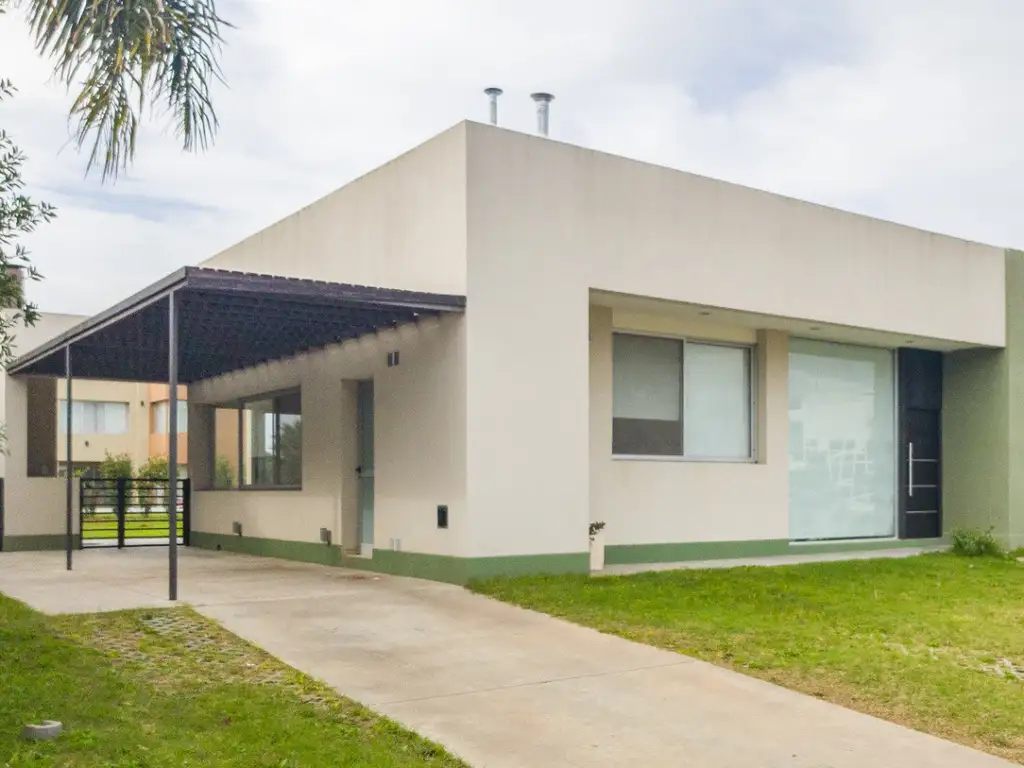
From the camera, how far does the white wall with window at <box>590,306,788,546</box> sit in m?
13.5

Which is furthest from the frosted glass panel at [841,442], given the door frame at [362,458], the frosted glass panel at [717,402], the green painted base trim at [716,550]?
the door frame at [362,458]

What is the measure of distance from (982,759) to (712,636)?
3087 mm

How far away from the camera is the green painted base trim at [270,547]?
47.0ft

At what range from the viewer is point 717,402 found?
48.9 ft

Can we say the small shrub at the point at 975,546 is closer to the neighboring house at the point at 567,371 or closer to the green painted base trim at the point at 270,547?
the neighboring house at the point at 567,371

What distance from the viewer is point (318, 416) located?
1465cm

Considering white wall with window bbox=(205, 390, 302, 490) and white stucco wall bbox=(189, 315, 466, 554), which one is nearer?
white stucco wall bbox=(189, 315, 466, 554)

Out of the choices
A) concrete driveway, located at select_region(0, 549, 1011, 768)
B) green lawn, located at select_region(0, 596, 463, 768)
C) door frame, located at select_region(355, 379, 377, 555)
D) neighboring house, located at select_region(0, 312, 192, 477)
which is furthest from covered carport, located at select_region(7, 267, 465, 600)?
neighboring house, located at select_region(0, 312, 192, 477)

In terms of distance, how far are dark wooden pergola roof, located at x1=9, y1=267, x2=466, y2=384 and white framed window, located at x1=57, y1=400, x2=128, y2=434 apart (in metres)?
28.5

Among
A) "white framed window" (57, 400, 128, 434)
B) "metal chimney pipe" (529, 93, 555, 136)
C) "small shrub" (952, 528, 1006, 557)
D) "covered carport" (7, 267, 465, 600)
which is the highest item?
"metal chimney pipe" (529, 93, 555, 136)

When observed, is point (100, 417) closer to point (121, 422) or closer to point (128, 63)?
point (121, 422)

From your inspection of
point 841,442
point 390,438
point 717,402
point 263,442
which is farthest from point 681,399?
point 263,442

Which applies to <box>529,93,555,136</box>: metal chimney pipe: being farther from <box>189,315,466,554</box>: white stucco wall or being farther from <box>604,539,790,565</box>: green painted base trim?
<box>604,539,790,565</box>: green painted base trim

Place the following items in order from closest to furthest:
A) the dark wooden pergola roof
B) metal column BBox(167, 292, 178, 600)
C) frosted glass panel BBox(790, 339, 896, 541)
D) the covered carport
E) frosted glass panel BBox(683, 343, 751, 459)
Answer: metal column BBox(167, 292, 178, 600)
the covered carport
the dark wooden pergola roof
frosted glass panel BBox(683, 343, 751, 459)
frosted glass panel BBox(790, 339, 896, 541)
